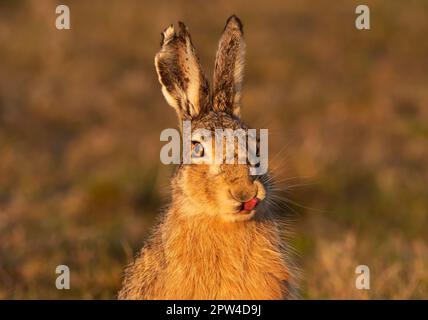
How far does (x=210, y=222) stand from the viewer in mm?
5793

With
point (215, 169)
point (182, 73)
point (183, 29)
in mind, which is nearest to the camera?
point (215, 169)

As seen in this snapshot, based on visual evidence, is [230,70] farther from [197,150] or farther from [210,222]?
[210,222]

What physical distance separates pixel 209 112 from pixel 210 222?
0.75 metres

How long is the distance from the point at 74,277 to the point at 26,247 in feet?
2.61

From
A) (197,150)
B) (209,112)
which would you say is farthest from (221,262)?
(209,112)

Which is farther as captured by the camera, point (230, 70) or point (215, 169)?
point (230, 70)

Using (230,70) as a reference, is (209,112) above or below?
below

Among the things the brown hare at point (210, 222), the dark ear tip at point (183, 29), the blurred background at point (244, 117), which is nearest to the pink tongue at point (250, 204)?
the brown hare at point (210, 222)

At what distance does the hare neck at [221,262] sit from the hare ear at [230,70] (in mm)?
831

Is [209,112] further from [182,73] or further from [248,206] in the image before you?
[248,206]

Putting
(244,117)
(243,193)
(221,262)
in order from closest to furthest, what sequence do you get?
(243,193)
(221,262)
(244,117)

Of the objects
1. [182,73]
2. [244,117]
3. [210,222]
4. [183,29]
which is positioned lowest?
[210,222]

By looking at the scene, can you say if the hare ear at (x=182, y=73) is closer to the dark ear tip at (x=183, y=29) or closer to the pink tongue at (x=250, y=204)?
the dark ear tip at (x=183, y=29)
